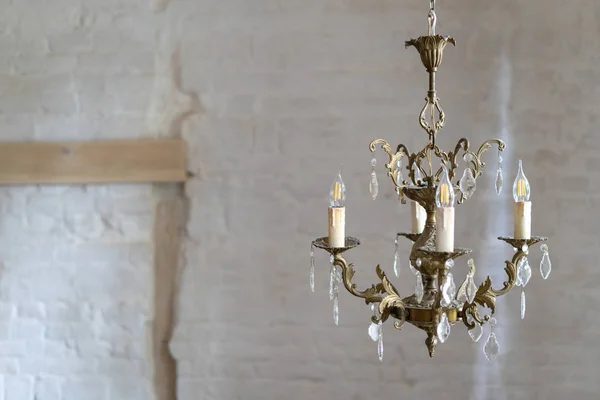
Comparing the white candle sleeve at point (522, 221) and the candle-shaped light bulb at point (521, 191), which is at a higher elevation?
the candle-shaped light bulb at point (521, 191)

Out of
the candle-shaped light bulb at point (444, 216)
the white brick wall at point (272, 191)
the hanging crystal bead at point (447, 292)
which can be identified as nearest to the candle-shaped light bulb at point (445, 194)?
the candle-shaped light bulb at point (444, 216)

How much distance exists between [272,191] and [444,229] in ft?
3.13

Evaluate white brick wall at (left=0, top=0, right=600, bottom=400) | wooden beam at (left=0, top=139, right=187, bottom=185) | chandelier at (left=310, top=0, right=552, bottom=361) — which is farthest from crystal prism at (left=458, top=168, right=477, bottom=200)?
wooden beam at (left=0, top=139, right=187, bottom=185)

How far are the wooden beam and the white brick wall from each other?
52mm

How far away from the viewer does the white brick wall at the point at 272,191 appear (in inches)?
63.0

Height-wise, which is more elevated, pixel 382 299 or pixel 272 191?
pixel 272 191

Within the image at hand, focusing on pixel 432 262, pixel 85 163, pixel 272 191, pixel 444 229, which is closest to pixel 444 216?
pixel 444 229

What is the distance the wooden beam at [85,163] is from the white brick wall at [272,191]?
52mm

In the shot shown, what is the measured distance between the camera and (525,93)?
160 centimetres

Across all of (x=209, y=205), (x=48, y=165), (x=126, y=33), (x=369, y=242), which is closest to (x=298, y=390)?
(x=369, y=242)

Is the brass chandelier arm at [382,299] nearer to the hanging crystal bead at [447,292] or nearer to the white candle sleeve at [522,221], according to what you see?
the hanging crystal bead at [447,292]

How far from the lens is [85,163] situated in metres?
1.66

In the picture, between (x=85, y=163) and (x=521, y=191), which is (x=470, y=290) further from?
(x=85, y=163)

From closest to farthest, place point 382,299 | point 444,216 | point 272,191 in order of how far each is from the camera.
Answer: point 444,216, point 382,299, point 272,191
